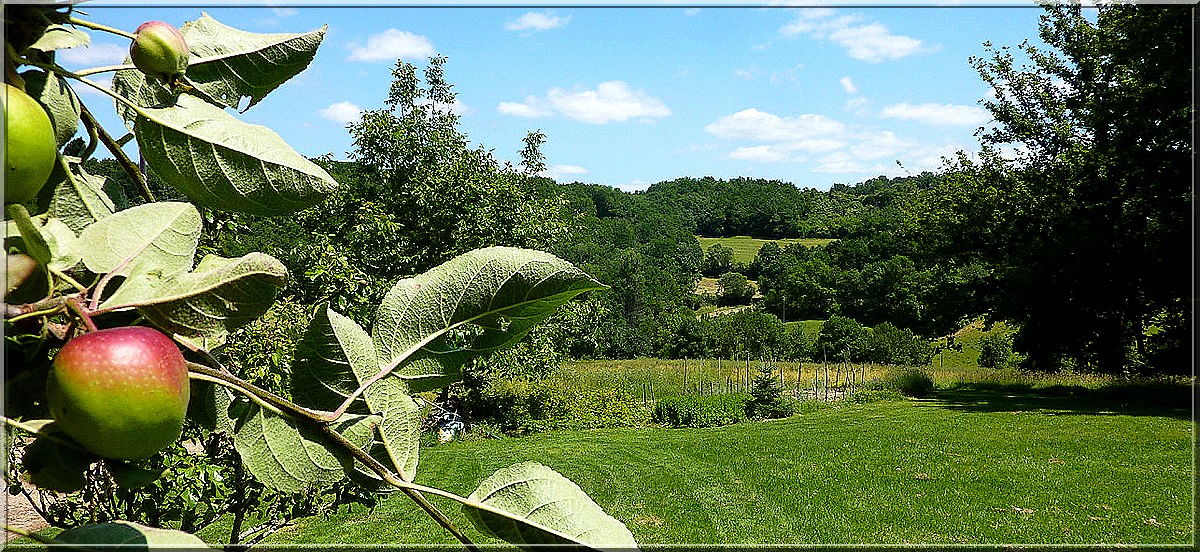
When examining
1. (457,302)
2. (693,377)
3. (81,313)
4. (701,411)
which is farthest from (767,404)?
(81,313)

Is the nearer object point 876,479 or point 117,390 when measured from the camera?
point 117,390

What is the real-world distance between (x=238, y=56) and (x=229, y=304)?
16cm

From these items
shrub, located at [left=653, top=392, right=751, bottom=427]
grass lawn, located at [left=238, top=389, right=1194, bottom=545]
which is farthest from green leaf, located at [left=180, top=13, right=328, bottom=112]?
shrub, located at [left=653, top=392, right=751, bottom=427]

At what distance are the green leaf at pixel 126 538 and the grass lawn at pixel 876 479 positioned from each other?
419 centimetres

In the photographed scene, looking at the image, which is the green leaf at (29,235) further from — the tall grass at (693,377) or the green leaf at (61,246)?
the tall grass at (693,377)

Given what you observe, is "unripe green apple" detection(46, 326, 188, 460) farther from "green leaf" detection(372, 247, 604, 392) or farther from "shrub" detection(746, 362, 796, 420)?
"shrub" detection(746, 362, 796, 420)

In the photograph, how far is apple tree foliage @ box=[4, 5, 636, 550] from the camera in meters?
0.26

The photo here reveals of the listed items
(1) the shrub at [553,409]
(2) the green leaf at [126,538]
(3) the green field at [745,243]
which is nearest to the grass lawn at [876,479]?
(1) the shrub at [553,409]

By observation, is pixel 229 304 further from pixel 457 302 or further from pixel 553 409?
pixel 553 409

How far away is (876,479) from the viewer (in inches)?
300

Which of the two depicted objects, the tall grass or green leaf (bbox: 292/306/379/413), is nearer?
green leaf (bbox: 292/306/379/413)

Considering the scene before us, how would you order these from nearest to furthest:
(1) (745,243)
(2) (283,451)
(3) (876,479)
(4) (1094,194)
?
(2) (283,451) < (3) (876,479) < (4) (1094,194) < (1) (745,243)

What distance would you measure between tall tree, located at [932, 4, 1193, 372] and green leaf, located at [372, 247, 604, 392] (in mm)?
11825

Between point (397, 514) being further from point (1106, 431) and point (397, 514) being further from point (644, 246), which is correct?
point (644, 246)
